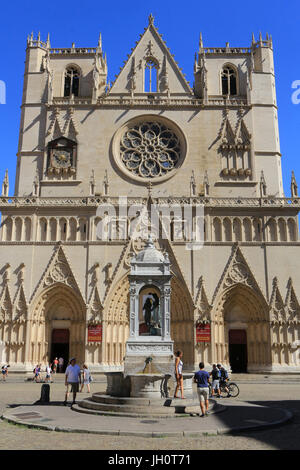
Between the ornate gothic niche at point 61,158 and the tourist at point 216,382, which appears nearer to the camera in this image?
the tourist at point 216,382

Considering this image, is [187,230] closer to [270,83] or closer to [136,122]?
[136,122]

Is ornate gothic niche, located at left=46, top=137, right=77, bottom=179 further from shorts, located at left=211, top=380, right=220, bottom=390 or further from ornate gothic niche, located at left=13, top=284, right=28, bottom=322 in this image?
shorts, located at left=211, top=380, right=220, bottom=390

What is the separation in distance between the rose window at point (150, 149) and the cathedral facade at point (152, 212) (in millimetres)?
95

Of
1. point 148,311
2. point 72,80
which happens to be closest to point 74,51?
point 72,80

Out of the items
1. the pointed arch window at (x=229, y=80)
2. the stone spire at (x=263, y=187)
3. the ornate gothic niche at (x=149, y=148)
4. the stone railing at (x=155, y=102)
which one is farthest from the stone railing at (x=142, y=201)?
the pointed arch window at (x=229, y=80)

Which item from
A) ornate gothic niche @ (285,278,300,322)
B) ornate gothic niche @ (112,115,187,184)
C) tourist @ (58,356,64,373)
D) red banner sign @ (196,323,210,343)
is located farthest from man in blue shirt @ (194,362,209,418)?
ornate gothic niche @ (112,115,187,184)

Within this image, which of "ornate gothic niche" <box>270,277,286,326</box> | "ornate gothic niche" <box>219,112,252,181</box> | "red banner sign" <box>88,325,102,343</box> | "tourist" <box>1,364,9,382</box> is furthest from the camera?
"ornate gothic niche" <box>219,112,252,181</box>

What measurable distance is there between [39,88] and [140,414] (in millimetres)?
33258

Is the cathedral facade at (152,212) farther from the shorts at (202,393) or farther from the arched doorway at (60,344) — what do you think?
the shorts at (202,393)

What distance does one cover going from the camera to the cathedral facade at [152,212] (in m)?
32.1

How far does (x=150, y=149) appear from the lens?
124ft

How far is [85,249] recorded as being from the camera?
33312mm

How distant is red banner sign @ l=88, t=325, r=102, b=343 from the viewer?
3155cm

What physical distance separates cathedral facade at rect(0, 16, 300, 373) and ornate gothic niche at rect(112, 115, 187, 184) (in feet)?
0.34
